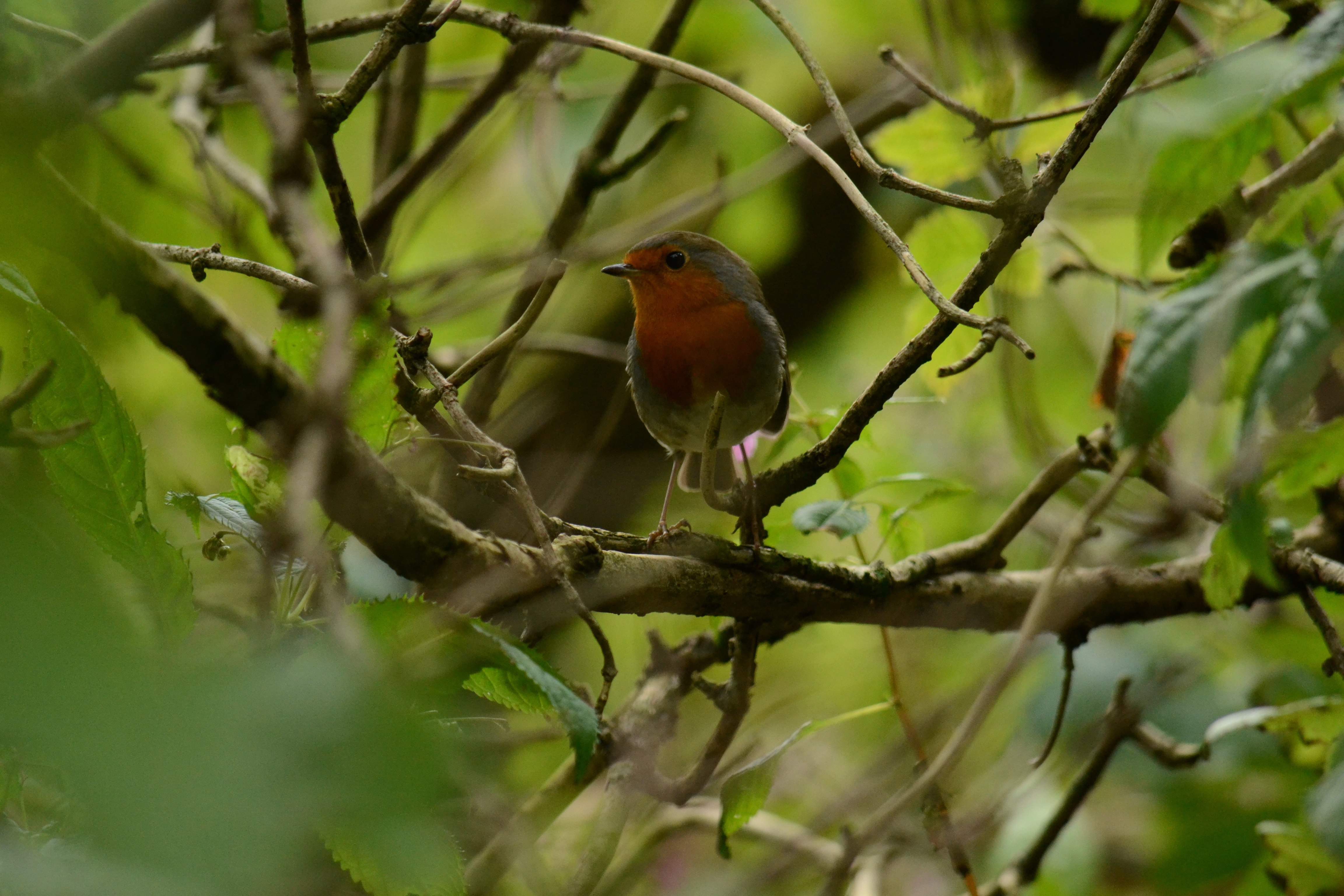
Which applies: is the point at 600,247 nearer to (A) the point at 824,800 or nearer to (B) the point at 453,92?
(B) the point at 453,92

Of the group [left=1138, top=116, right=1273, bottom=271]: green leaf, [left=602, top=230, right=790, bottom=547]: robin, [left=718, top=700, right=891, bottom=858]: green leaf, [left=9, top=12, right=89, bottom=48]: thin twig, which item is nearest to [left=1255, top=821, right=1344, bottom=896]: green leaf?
[left=718, top=700, right=891, bottom=858]: green leaf

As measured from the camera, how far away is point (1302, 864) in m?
2.08

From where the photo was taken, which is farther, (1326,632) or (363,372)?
(1326,632)

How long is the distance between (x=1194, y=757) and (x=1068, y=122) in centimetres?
155

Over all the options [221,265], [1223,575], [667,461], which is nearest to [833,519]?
[1223,575]

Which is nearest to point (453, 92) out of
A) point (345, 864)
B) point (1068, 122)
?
point (1068, 122)

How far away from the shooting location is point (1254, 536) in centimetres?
117

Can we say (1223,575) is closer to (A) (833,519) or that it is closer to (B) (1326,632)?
(B) (1326,632)

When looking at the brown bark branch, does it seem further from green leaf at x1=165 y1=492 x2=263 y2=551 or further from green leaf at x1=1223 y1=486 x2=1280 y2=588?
green leaf at x1=1223 y1=486 x2=1280 y2=588

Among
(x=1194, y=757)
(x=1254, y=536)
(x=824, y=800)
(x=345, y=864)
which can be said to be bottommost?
(x=824, y=800)

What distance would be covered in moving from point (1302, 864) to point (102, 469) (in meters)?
2.21

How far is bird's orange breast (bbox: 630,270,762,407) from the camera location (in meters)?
3.07

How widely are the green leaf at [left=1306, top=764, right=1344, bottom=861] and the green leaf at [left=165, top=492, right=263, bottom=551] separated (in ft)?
4.13

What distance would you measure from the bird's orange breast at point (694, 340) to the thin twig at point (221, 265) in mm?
1574
